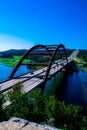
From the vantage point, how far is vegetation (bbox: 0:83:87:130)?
21.2 metres

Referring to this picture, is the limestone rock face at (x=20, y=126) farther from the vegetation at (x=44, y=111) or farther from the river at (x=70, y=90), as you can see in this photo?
the river at (x=70, y=90)

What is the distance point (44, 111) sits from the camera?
23.1m

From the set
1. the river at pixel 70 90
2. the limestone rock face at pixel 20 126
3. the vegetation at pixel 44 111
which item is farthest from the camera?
the river at pixel 70 90

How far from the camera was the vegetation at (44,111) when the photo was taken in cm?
2116

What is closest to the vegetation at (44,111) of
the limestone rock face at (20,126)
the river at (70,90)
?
the limestone rock face at (20,126)

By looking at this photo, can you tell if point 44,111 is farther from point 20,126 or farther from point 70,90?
point 70,90

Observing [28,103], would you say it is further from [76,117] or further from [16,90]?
[76,117]

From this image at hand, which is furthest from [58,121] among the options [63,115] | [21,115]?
[21,115]

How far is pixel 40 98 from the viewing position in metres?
24.4

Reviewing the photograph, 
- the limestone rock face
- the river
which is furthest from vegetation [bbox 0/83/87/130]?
the river

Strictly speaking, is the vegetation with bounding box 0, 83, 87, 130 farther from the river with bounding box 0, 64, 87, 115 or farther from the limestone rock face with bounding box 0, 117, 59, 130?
the river with bounding box 0, 64, 87, 115

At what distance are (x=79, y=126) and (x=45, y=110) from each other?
156 inches

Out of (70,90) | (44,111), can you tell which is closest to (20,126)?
(44,111)

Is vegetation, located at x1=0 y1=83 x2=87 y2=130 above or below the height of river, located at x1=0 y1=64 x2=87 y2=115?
above
